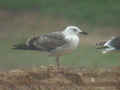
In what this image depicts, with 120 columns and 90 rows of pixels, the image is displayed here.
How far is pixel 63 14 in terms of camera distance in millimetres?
24484

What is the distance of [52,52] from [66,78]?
221 centimetres

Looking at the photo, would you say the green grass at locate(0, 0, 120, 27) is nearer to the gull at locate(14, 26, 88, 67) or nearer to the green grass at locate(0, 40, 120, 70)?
the green grass at locate(0, 40, 120, 70)

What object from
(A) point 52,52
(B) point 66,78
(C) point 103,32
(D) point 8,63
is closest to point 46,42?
(A) point 52,52

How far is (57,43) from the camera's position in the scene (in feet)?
41.0

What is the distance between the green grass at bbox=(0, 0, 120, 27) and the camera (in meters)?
23.4

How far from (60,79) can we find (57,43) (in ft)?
7.74

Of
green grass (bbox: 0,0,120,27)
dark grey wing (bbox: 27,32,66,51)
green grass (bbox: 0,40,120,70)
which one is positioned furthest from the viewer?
green grass (bbox: 0,0,120,27)

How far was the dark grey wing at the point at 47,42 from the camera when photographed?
41.0ft

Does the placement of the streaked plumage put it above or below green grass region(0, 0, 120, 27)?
below

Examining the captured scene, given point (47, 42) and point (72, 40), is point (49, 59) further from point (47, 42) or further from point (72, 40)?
point (72, 40)

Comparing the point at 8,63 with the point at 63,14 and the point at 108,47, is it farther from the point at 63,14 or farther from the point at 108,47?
the point at 63,14

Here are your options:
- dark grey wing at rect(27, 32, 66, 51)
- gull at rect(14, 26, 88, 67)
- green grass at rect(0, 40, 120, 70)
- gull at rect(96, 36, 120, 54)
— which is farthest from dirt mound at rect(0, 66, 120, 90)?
green grass at rect(0, 40, 120, 70)

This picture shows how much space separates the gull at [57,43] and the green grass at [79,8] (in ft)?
33.8

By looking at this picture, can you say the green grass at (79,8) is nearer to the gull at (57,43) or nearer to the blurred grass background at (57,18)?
the blurred grass background at (57,18)
